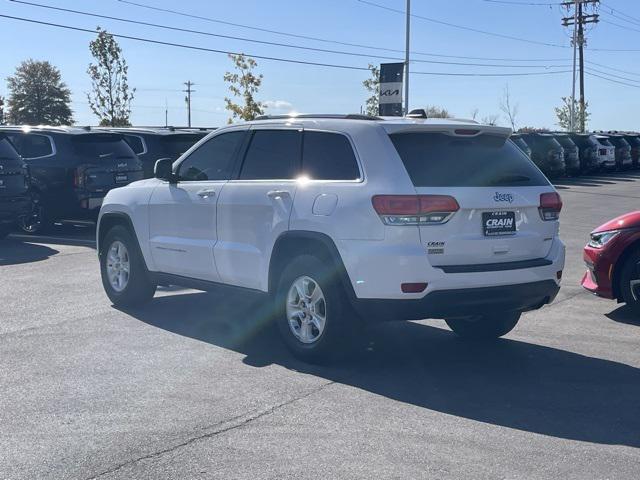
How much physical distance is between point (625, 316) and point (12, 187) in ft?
32.2

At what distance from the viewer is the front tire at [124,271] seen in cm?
902

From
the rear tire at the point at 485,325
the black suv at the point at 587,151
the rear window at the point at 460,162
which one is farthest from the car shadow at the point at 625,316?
the black suv at the point at 587,151

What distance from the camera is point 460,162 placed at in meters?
6.71

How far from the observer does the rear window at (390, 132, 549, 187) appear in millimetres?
6531

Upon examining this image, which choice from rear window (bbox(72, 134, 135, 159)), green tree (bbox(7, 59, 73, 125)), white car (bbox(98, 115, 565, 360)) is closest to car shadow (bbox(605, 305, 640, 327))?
white car (bbox(98, 115, 565, 360))

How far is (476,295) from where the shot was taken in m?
6.50

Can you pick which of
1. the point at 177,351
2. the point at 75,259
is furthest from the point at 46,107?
the point at 177,351

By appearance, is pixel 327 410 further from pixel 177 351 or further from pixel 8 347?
pixel 8 347

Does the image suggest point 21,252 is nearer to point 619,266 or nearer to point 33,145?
point 33,145

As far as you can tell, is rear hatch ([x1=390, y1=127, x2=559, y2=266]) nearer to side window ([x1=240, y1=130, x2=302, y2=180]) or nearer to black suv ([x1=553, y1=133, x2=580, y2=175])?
side window ([x1=240, y1=130, x2=302, y2=180])

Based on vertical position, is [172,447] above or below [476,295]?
below

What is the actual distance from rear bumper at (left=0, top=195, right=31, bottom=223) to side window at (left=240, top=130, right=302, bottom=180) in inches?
315

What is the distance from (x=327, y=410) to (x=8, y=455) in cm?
191

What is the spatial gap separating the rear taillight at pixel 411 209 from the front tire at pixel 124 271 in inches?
133
